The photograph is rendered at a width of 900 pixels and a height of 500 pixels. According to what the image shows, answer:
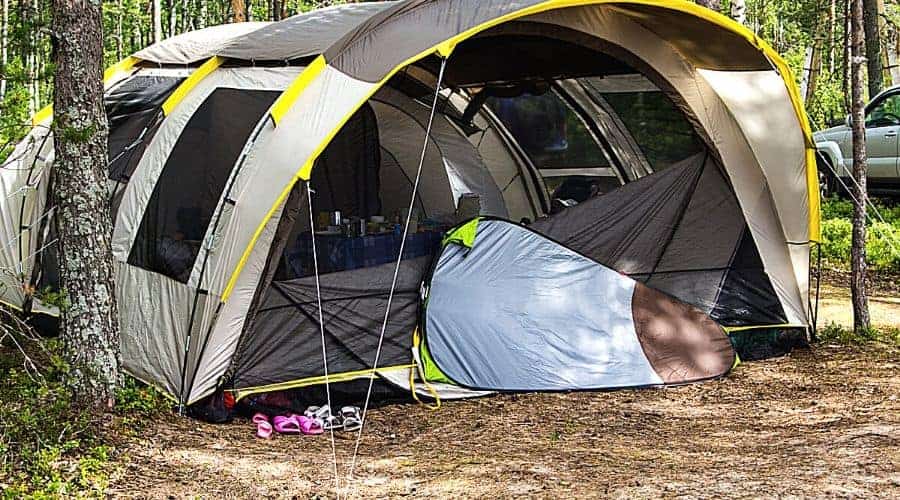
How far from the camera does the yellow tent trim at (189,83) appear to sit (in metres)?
6.93

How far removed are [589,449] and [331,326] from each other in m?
1.73

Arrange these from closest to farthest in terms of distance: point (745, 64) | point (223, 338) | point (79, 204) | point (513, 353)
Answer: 1. point (79, 204)
2. point (223, 338)
3. point (513, 353)
4. point (745, 64)

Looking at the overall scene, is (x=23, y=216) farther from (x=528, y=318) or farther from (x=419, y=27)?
(x=528, y=318)

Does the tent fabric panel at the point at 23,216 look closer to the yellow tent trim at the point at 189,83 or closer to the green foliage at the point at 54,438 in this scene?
the yellow tent trim at the point at 189,83

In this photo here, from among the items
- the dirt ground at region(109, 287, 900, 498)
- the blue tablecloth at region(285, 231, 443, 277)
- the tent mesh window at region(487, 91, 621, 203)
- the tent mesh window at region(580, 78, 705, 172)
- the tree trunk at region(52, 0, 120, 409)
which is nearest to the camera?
the dirt ground at region(109, 287, 900, 498)

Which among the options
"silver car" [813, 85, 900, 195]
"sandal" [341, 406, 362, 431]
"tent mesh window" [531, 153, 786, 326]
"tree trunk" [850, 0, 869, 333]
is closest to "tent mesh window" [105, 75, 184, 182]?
"sandal" [341, 406, 362, 431]

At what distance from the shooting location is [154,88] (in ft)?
24.7

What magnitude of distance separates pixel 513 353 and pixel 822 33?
17.3 metres

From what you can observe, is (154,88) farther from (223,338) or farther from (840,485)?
(840,485)

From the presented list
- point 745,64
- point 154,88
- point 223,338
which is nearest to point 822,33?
point 745,64

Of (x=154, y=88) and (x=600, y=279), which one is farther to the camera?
(x=154, y=88)

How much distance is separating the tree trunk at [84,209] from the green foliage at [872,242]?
25.9ft

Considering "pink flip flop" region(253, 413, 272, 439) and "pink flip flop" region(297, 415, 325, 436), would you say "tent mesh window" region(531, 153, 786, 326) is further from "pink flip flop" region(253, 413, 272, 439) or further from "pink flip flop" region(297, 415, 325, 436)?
"pink flip flop" region(253, 413, 272, 439)

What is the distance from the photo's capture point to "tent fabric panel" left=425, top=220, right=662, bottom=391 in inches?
254
